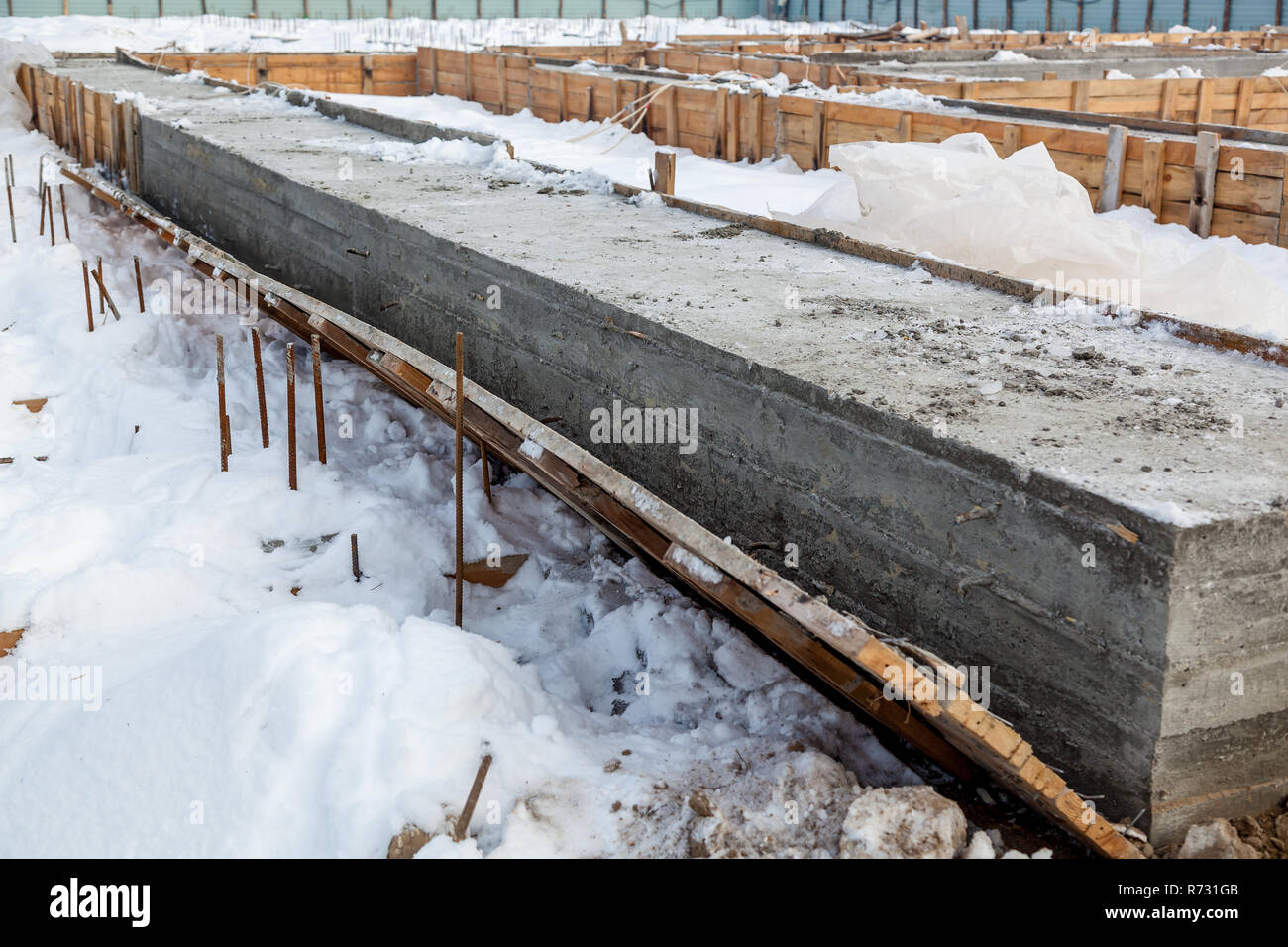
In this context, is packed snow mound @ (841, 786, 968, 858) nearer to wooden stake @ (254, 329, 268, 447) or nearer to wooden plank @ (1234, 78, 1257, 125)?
wooden stake @ (254, 329, 268, 447)

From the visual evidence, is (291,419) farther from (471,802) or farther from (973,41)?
(973,41)

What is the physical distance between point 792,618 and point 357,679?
155 centimetres

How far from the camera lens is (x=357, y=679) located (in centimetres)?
423

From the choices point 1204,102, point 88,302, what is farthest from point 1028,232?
point 1204,102

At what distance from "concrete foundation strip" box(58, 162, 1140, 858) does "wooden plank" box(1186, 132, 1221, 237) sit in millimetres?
7853

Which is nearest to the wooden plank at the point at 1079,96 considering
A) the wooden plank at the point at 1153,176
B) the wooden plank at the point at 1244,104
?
the wooden plank at the point at 1244,104

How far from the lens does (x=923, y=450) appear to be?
167 inches

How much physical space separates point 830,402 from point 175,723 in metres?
2.70

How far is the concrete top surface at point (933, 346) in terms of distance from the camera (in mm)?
4012

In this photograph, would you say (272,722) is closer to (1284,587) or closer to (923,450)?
(923,450)

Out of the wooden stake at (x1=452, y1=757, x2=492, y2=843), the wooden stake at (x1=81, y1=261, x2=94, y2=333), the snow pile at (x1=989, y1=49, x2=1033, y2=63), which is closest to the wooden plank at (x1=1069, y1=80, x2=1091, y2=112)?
the snow pile at (x1=989, y1=49, x2=1033, y2=63)

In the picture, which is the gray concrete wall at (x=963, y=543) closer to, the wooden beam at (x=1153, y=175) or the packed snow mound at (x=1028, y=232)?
the packed snow mound at (x=1028, y=232)

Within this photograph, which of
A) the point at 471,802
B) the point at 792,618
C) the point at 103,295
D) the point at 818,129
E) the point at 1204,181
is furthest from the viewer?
the point at 818,129
